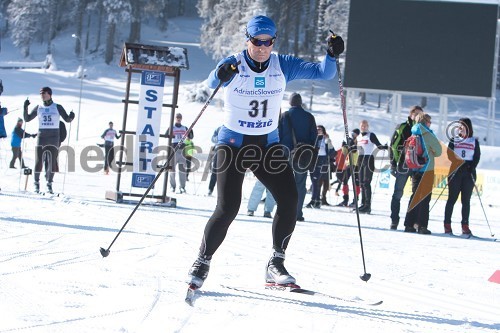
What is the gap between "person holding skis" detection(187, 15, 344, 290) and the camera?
5.07 metres

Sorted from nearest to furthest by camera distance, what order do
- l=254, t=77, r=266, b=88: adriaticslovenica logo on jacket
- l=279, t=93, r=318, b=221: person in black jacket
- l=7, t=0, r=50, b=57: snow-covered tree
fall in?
1. l=254, t=77, r=266, b=88: adriaticslovenica logo on jacket
2. l=279, t=93, r=318, b=221: person in black jacket
3. l=7, t=0, r=50, b=57: snow-covered tree

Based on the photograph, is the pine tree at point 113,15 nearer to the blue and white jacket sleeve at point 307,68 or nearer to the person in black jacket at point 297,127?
the person in black jacket at point 297,127

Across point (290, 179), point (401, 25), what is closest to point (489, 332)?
point (290, 179)

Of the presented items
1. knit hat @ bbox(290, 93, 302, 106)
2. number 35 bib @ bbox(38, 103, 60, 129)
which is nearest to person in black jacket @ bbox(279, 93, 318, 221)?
knit hat @ bbox(290, 93, 302, 106)

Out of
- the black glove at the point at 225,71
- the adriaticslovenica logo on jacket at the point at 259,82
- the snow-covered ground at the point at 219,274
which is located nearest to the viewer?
the snow-covered ground at the point at 219,274

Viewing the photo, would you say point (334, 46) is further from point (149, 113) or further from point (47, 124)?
point (47, 124)

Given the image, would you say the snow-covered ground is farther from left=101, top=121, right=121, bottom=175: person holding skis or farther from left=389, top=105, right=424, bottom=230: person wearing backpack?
left=101, top=121, right=121, bottom=175: person holding skis

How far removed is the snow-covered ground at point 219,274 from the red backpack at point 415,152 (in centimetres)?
103

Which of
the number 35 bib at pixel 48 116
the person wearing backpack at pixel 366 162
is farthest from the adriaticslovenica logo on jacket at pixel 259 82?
the person wearing backpack at pixel 366 162

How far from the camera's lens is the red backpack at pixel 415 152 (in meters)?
11.1

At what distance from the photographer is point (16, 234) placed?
7246mm

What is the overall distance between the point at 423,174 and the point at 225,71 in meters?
6.89

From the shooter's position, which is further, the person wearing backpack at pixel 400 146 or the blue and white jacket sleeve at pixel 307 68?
the person wearing backpack at pixel 400 146

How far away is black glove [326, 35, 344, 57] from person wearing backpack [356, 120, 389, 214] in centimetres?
972
